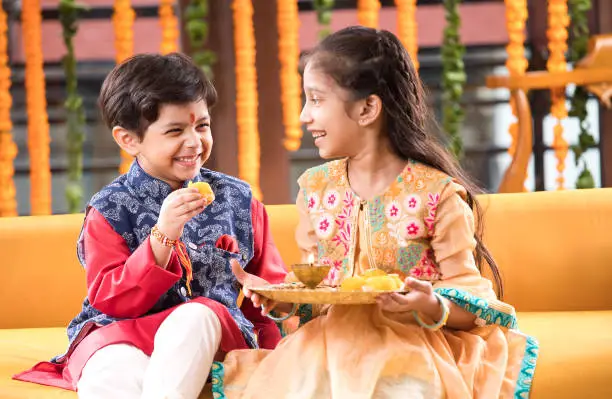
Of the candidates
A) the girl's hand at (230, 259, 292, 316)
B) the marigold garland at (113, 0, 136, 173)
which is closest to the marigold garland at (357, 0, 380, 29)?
the marigold garland at (113, 0, 136, 173)

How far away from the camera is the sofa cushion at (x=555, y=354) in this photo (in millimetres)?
1986

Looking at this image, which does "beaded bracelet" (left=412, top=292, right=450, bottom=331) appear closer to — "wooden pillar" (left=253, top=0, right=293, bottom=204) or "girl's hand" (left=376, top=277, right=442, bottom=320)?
"girl's hand" (left=376, top=277, right=442, bottom=320)

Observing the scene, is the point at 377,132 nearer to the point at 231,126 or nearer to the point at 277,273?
the point at 277,273

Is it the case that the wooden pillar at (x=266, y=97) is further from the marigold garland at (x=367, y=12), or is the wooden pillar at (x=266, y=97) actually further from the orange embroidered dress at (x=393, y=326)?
the orange embroidered dress at (x=393, y=326)

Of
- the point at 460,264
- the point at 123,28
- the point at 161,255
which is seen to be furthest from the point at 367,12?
the point at 161,255

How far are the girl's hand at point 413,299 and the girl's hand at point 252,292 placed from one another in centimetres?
26

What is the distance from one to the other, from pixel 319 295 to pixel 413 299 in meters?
0.18

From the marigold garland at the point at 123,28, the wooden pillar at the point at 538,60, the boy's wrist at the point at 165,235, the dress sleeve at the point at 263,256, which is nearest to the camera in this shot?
the boy's wrist at the point at 165,235

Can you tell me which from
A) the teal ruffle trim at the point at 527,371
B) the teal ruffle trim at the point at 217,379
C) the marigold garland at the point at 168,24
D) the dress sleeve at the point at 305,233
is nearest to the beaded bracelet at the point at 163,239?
the teal ruffle trim at the point at 217,379

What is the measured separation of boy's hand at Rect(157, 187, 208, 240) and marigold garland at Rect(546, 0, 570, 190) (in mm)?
2273

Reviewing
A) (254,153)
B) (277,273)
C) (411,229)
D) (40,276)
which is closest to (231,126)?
(254,153)

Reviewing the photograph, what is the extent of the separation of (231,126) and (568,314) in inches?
69.2

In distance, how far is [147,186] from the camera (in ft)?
7.03

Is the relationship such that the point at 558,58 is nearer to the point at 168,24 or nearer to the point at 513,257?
the point at 513,257
